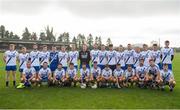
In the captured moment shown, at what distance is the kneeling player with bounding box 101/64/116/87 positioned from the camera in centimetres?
1148

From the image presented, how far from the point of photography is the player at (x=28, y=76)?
1134 cm

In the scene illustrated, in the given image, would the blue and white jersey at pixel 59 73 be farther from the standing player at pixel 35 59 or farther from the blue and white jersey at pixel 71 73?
the standing player at pixel 35 59

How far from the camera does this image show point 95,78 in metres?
11.8

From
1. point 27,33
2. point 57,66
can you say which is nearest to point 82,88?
point 57,66

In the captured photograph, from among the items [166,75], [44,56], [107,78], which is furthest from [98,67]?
[166,75]

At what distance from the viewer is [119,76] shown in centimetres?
1164

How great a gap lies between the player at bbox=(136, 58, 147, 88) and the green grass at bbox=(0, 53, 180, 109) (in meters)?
0.66

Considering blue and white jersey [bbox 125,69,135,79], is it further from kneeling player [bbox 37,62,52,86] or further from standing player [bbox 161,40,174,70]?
kneeling player [bbox 37,62,52,86]

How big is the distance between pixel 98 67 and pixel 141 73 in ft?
6.67

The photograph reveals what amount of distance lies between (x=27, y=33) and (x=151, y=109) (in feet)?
296

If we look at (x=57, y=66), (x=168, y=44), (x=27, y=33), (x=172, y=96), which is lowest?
(x=172, y=96)

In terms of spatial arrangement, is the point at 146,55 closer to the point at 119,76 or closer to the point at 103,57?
the point at 119,76

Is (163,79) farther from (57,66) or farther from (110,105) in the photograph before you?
(57,66)

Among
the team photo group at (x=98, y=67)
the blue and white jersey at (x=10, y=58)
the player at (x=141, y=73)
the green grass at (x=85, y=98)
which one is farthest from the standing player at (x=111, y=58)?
the blue and white jersey at (x=10, y=58)
